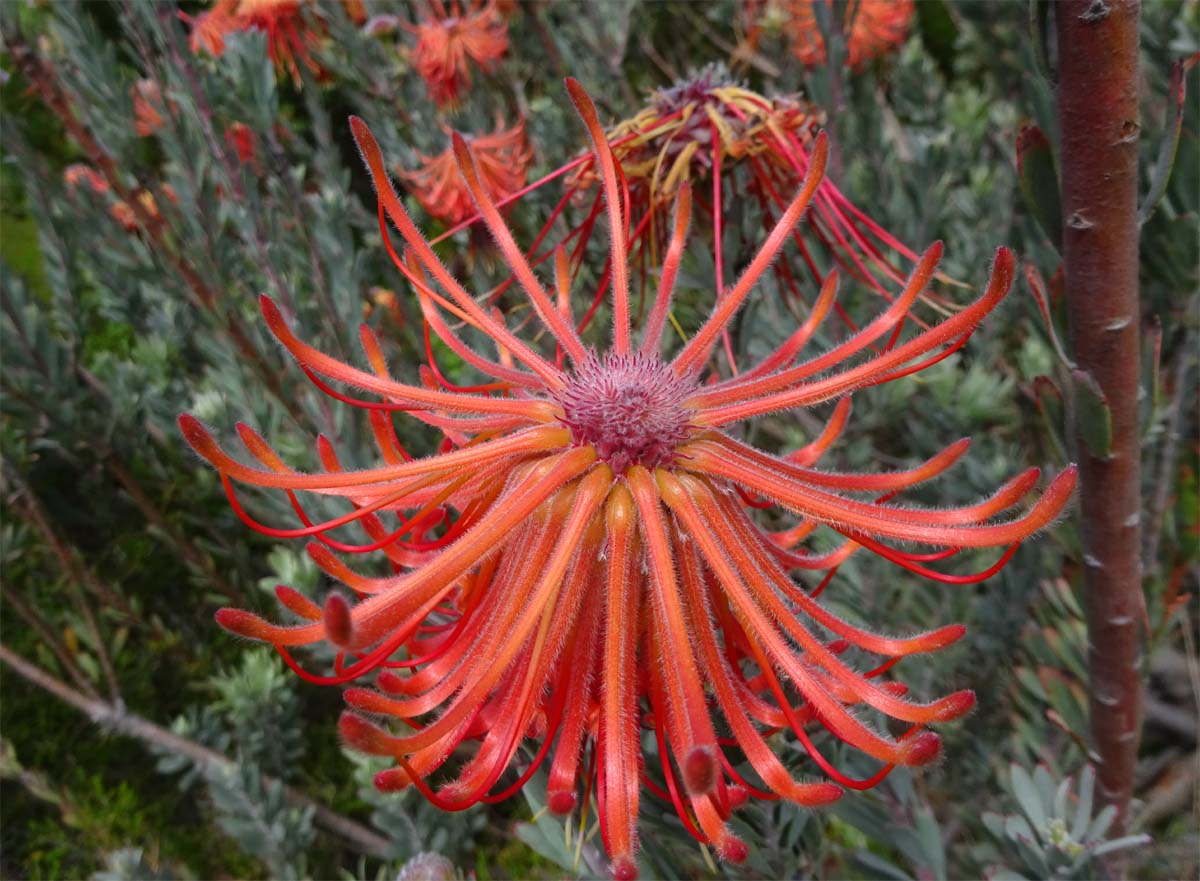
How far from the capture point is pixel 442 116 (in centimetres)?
187

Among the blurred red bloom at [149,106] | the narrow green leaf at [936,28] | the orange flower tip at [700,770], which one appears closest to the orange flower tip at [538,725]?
the orange flower tip at [700,770]

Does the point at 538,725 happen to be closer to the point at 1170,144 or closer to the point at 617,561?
the point at 617,561

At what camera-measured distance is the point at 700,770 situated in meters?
0.42

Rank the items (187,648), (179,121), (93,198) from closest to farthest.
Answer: (179,121)
(93,198)
(187,648)

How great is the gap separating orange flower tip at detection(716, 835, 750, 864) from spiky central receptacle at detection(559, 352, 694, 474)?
242mm

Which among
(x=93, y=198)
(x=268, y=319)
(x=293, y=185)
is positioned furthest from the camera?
(x=93, y=198)

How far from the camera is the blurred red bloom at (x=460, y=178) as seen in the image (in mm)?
1538

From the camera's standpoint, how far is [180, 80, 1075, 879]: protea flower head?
0.53 m

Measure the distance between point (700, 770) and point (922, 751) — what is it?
14 cm

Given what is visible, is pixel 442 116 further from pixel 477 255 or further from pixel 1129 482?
pixel 1129 482

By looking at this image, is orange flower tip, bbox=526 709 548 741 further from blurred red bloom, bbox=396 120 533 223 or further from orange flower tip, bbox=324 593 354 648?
blurred red bloom, bbox=396 120 533 223

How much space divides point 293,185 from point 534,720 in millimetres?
Answer: 926

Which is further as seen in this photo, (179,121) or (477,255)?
(477,255)

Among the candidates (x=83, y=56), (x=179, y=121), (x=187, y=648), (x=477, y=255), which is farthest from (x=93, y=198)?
(x=187, y=648)
